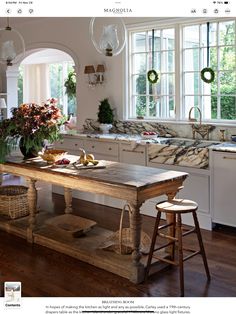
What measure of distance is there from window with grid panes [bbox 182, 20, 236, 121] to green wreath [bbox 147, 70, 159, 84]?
1.08 feet

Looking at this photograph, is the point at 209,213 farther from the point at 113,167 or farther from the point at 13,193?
the point at 13,193

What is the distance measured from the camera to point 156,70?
4.67 metres

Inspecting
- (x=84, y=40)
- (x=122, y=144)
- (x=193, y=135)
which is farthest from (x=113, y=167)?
(x=84, y=40)

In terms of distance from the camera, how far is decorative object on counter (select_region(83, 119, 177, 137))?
457cm

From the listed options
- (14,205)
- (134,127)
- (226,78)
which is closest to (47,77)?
(134,127)

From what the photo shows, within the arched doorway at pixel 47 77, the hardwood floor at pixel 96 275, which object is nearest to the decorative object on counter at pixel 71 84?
the arched doorway at pixel 47 77

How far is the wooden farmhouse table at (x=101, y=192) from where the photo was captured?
8.34ft

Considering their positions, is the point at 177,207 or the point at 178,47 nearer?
the point at 177,207

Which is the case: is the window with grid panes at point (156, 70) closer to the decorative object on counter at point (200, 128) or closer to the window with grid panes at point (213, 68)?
the window with grid panes at point (213, 68)

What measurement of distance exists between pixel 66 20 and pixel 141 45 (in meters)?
1.14

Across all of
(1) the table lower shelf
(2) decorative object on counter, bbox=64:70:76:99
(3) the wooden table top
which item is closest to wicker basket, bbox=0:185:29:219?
(1) the table lower shelf

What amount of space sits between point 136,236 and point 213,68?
225 centimetres

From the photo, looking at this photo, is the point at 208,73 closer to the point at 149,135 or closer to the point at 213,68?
the point at 213,68
